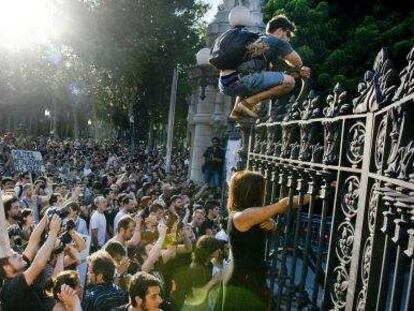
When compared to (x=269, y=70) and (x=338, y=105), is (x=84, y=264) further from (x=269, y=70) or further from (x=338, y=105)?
(x=338, y=105)

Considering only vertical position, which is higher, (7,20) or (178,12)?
(178,12)

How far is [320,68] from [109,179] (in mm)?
6697

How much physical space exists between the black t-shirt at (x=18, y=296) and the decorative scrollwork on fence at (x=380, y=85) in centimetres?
309

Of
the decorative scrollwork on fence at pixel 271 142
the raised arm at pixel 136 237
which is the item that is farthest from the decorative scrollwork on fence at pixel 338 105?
the raised arm at pixel 136 237

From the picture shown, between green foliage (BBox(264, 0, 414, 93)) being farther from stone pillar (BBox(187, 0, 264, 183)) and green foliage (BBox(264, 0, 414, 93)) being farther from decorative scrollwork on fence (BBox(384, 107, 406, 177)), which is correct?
decorative scrollwork on fence (BBox(384, 107, 406, 177))

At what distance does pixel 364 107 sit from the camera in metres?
2.98

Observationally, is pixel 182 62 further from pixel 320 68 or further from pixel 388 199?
pixel 388 199

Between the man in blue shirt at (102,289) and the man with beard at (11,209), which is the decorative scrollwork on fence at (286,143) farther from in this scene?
the man with beard at (11,209)

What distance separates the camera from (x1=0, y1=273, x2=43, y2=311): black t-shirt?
4480 millimetres

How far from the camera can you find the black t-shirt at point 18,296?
448 cm

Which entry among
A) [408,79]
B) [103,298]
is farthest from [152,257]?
[408,79]

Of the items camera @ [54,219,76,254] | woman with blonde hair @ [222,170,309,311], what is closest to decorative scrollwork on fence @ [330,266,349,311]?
woman with blonde hair @ [222,170,309,311]

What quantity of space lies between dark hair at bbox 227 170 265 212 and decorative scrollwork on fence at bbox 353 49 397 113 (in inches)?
44.5

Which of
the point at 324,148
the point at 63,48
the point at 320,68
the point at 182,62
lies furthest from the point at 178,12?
the point at 324,148
